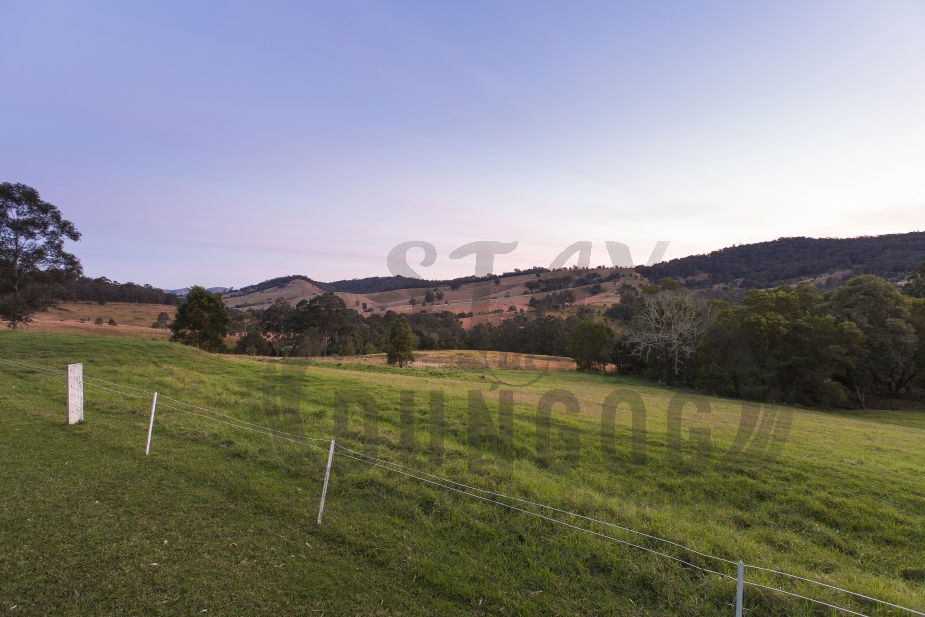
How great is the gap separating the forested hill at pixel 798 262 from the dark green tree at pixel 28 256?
112m

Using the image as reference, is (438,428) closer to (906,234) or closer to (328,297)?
(328,297)

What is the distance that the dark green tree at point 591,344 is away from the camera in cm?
4656

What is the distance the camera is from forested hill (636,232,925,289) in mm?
90875

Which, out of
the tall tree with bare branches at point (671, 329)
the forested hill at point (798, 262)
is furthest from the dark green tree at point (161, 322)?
the forested hill at point (798, 262)

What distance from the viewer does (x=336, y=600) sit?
4.48 metres

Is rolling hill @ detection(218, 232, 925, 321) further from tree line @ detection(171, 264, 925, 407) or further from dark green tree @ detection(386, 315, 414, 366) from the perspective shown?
tree line @ detection(171, 264, 925, 407)

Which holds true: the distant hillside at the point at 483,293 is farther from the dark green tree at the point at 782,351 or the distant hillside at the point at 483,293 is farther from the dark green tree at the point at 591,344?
the dark green tree at the point at 782,351

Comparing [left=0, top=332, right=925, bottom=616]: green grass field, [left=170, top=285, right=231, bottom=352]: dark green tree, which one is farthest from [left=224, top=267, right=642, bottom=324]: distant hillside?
[left=0, top=332, right=925, bottom=616]: green grass field

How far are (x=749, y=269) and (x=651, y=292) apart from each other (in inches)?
3263

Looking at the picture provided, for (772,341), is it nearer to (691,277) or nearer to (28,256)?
(28,256)

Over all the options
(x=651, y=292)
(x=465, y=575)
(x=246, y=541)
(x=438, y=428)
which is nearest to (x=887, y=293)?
(x=651, y=292)

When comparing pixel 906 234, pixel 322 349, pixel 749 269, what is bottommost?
pixel 322 349

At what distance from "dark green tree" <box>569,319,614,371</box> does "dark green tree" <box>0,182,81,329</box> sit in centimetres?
4827

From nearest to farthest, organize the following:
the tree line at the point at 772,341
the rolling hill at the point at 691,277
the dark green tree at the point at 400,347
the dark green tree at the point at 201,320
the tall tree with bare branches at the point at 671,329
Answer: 1. the tree line at the point at 772,341
2. the tall tree with bare branches at the point at 671,329
3. the dark green tree at the point at 201,320
4. the dark green tree at the point at 400,347
5. the rolling hill at the point at 691,277
